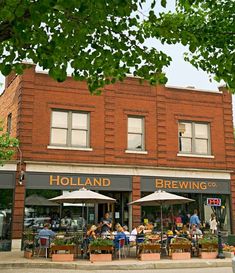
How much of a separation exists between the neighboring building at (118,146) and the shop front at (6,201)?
0.05 metres

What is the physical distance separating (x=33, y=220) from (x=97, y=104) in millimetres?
6803

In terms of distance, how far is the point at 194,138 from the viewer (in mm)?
24906

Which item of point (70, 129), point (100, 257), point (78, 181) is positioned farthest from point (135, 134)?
point (100, 257)

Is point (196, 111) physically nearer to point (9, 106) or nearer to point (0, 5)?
point (9, 106)

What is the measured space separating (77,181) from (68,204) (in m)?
1.21

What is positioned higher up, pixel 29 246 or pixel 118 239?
pixel 118 239

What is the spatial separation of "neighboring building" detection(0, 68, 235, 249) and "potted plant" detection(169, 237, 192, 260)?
5.17 meters

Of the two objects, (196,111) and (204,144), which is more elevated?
(196,111)

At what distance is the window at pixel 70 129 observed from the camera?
22.3 meters

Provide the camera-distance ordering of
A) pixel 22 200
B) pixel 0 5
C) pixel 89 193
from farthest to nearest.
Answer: pixel 22 200
pixel 89 193
pixel 0 5

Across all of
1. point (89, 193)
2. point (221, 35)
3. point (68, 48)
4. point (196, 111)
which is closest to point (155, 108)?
point (196, 111)

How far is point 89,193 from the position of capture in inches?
706

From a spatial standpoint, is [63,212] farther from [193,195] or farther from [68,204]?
[193,195]

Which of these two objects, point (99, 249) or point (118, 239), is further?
point (118, 239)
